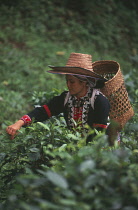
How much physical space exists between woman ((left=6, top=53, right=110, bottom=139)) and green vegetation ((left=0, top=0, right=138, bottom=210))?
0.16 meters

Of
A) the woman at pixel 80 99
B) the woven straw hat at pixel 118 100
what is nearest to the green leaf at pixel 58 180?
the woman at pixel 80 99

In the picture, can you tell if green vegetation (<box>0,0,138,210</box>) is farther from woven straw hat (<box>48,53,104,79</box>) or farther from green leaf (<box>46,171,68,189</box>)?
woven straw hat (<box>48,53,104,79</box>)

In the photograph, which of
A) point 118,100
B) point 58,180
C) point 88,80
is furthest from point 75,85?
point 58,180

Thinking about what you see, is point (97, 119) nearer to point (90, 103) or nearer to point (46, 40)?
point (90, 103)

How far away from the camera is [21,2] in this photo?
29.3 feet

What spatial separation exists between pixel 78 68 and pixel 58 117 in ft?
2.81

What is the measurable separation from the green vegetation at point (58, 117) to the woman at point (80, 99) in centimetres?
16

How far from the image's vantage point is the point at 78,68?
2883mm

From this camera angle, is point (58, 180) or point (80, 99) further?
point (80, 99)

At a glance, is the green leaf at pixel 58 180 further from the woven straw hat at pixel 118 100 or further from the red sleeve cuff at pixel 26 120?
the woven straw hat at pixel 118 100

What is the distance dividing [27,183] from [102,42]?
778 centimetres

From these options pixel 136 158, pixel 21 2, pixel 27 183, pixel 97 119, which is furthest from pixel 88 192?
A: pixel 21 2

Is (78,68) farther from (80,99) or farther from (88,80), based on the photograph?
(80,99)

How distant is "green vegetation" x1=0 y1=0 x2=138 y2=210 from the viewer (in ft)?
4.60
